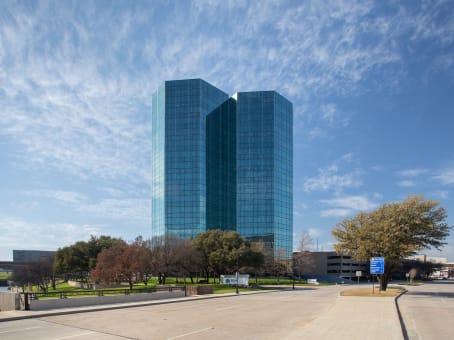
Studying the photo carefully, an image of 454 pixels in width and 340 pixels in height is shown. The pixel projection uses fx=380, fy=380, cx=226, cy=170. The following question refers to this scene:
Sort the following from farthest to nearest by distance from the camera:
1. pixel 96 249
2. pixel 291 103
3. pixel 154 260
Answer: pixel 291 103 → pixel 96 249 → pixel 154 260

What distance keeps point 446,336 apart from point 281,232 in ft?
332

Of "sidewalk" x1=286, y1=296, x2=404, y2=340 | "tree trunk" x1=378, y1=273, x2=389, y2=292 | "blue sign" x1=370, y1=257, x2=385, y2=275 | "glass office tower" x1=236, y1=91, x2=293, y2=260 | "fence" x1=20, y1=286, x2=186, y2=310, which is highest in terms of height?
"glass office tower" x1=236, y1=91, x2=293, y2=260

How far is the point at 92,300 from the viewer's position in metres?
28.6

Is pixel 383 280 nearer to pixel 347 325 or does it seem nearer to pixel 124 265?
pixel 347 325

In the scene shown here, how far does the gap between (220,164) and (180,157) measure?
15.9 metres

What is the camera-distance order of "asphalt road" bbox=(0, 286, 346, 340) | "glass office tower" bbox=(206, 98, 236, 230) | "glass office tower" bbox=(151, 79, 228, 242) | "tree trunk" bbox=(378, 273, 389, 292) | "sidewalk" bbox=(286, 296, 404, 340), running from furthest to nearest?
1. "glass office tower" bbox=(206, 98, 236, 230)
2. "glass office tower" bbox=(151, 79, 228, 242)
3. "tree trunk" bbox=(378, 273, 389, 292)
4. "asphalt road" bbox=(0, 286, 346, 340)
5. "sidewalk" bbox=(286, 296, 404, 340)

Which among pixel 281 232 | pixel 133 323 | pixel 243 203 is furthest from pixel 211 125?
pixel 133 323

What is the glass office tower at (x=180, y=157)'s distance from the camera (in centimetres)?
10912

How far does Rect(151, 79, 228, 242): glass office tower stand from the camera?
109125mm

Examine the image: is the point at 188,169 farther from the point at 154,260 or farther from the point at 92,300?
the point at 92,300

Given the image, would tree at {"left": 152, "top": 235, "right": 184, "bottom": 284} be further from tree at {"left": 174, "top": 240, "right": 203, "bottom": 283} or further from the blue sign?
the blue sign

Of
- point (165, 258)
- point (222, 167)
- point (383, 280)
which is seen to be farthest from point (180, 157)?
point (383, 280)

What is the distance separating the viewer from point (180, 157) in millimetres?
111875

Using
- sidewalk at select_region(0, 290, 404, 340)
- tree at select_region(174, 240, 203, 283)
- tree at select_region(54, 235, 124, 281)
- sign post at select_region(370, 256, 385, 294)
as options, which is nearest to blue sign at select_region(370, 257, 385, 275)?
sign post at select_region(370, 256, 385, 294)
